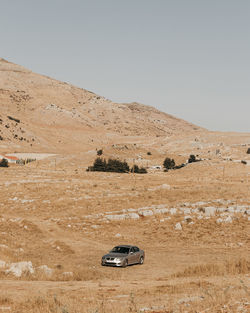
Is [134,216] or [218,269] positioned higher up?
[218,269]

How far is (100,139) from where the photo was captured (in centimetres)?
17725

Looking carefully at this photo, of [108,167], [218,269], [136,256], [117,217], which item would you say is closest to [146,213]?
[117,217]

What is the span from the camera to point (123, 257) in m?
23.5

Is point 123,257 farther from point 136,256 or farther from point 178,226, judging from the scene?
point 178,226

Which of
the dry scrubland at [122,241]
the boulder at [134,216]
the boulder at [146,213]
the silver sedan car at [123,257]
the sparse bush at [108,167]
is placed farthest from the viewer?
the sparse bush at [108,167]

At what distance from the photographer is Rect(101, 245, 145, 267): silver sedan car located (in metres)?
23.4

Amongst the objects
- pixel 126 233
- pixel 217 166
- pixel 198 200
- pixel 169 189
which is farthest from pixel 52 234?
pixel 217 166

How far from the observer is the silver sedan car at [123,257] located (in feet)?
76.7

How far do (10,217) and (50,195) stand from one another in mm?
9792

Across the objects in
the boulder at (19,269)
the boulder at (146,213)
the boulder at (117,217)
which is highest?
the boulder at (19,269)

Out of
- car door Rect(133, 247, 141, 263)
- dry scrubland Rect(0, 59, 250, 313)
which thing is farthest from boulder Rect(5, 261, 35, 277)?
car door Rect(133, 247, 141, 263)

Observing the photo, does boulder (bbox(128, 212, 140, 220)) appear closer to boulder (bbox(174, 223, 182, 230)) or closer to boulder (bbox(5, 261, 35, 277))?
boulder (bbox(174, 223, 182, 230))

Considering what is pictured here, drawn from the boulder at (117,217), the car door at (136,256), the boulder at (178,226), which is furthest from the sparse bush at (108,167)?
the car door at (136,256)

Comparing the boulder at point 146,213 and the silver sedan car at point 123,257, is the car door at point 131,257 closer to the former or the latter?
the silver sedan car at point 123,257
